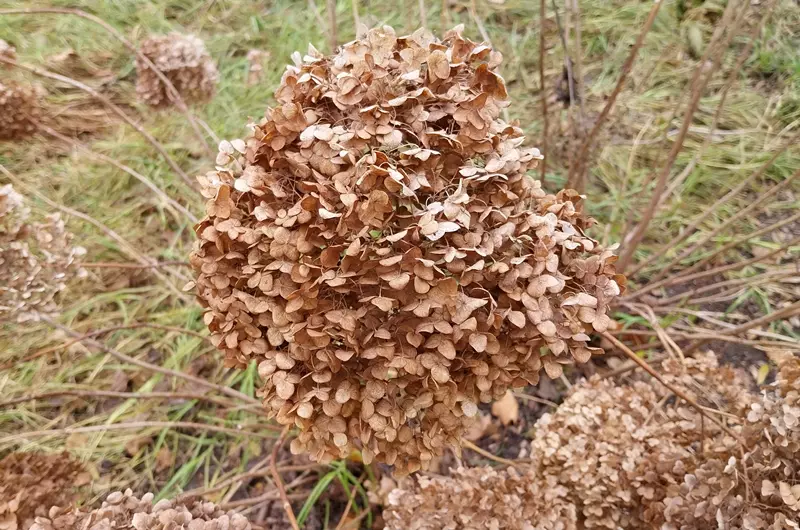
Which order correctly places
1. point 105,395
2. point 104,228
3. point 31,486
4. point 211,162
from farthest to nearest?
point 211,162 < point 104,228 < point 105,395 < point 31,486

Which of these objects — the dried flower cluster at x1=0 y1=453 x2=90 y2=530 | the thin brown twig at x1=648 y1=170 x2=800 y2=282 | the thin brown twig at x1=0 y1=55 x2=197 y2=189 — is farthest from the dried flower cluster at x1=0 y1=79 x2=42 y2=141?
the thin brown twig at x1=648 y1=170 x2=800 y2=282

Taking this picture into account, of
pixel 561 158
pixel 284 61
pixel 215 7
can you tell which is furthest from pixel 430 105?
pixel 215 7

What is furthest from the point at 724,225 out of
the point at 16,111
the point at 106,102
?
the point at 16,111

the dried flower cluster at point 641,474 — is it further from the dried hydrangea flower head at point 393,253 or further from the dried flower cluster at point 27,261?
the dried flower cluster at point 27,261

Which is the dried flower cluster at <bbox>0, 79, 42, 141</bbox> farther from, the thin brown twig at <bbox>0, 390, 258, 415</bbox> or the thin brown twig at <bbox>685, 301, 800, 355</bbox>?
the thin brown twig at <bbox>685, 301, 800, 355</bbox>

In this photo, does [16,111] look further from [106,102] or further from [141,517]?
[141,517]
